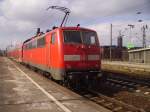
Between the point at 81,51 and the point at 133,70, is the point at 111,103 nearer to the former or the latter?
the point at 81,51

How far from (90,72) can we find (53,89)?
6.12 ft

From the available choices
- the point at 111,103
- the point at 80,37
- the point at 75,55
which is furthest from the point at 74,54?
the point at 111,103

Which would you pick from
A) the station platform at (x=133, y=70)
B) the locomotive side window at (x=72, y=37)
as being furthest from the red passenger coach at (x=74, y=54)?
the station platform at (x=133, y=70)

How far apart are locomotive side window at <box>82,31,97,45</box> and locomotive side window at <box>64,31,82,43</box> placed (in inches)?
10.3

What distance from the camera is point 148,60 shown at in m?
53.0

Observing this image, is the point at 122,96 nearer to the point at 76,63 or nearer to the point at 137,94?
the point at 137,94

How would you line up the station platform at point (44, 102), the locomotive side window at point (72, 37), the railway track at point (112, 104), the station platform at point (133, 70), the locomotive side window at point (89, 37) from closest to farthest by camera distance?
the station platform at point (44, 102), the railway track at point (112, 104), the locomotive side window at point (72, 37), the locomotive side window at point (89, 37), the station platform at point (133, 70)

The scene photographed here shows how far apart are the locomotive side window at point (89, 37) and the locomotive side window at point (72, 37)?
262 mm

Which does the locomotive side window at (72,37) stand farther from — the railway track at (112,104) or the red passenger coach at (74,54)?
the railway track at (112,104)

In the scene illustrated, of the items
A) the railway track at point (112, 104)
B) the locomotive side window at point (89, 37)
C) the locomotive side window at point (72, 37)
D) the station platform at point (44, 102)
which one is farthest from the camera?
the locomotive side window at point (89, 37)

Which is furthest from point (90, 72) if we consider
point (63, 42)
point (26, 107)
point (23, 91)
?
point (26, 107)

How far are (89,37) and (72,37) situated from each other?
2.96 feet

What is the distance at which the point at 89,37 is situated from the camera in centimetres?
1582

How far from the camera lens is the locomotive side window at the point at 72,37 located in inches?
600
